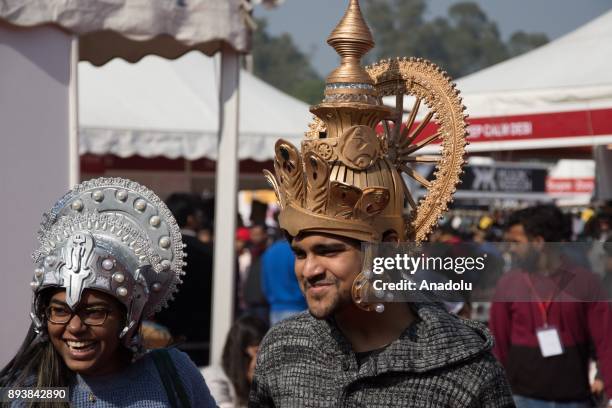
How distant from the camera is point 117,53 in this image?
21.1 feet

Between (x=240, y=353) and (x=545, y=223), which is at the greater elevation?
(x=545, y=223)

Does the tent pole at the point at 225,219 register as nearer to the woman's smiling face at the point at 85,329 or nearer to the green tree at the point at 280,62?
the woman's smiling face at the point at 85,329

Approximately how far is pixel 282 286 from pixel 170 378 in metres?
5.33

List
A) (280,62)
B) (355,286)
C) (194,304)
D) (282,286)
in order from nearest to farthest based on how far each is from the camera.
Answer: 1. (355,286)
2. (194,304)
3. (282,286)
4. (280,62)

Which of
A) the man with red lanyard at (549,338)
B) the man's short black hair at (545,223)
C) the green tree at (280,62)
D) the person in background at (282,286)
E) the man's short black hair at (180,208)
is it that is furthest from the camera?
the green tree at (280,62)

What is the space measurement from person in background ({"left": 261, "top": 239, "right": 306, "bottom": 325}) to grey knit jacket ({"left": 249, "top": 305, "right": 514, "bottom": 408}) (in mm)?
5207

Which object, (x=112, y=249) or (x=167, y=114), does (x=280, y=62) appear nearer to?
(x=167, y=114)

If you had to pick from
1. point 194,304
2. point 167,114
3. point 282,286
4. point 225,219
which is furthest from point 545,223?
point 167,114

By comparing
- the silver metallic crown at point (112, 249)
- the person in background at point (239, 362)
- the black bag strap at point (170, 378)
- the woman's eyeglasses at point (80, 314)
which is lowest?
the person in background at point (239, 362)

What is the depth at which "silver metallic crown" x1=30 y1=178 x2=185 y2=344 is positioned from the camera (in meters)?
3.01

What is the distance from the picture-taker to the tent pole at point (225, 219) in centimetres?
635

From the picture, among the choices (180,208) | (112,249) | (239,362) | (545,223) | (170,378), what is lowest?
(239,362)

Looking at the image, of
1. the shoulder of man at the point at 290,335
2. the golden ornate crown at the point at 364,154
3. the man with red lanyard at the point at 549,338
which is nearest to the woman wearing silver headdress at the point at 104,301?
the shoulder of man at the point at 290,335

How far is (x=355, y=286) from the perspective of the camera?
9.73 ft
